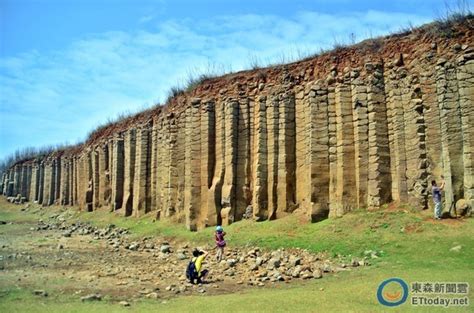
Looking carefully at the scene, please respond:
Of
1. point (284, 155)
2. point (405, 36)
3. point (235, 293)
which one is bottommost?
point (235, 293)

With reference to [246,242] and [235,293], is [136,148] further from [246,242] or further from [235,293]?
[235,293]

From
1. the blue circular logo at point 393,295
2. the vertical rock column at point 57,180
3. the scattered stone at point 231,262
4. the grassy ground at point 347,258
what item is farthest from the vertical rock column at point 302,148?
the vertical rock column at point 57,180

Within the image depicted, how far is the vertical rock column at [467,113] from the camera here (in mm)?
15448

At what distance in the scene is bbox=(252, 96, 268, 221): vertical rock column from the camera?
21.0 m

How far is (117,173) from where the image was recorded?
108ft

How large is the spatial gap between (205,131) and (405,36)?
1024 cm

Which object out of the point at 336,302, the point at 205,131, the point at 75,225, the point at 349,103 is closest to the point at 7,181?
the point at 75,225

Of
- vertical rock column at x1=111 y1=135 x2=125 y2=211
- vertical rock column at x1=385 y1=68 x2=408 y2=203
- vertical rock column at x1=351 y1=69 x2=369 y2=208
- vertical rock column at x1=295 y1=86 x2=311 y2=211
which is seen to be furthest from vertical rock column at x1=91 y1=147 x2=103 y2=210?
vertical rock column at x1=385 y1=68 x2=408 y2=203

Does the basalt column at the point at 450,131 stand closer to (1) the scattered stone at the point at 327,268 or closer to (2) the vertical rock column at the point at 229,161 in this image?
(1) the scattered stone at the point at 327,268

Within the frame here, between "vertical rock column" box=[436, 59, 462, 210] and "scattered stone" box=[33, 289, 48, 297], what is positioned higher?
"vertical rock column" box=[436, 59, 462, 210]

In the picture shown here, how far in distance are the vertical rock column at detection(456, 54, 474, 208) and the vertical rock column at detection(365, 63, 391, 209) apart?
2.91 m

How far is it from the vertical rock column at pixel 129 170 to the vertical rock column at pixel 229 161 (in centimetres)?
992

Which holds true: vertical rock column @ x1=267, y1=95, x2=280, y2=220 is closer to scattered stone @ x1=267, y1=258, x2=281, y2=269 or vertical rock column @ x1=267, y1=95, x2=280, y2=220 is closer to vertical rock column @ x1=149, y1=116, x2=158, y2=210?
scattered stone @ x1=267, y1=258, x2=281, y2=269

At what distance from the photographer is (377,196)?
1766cm
